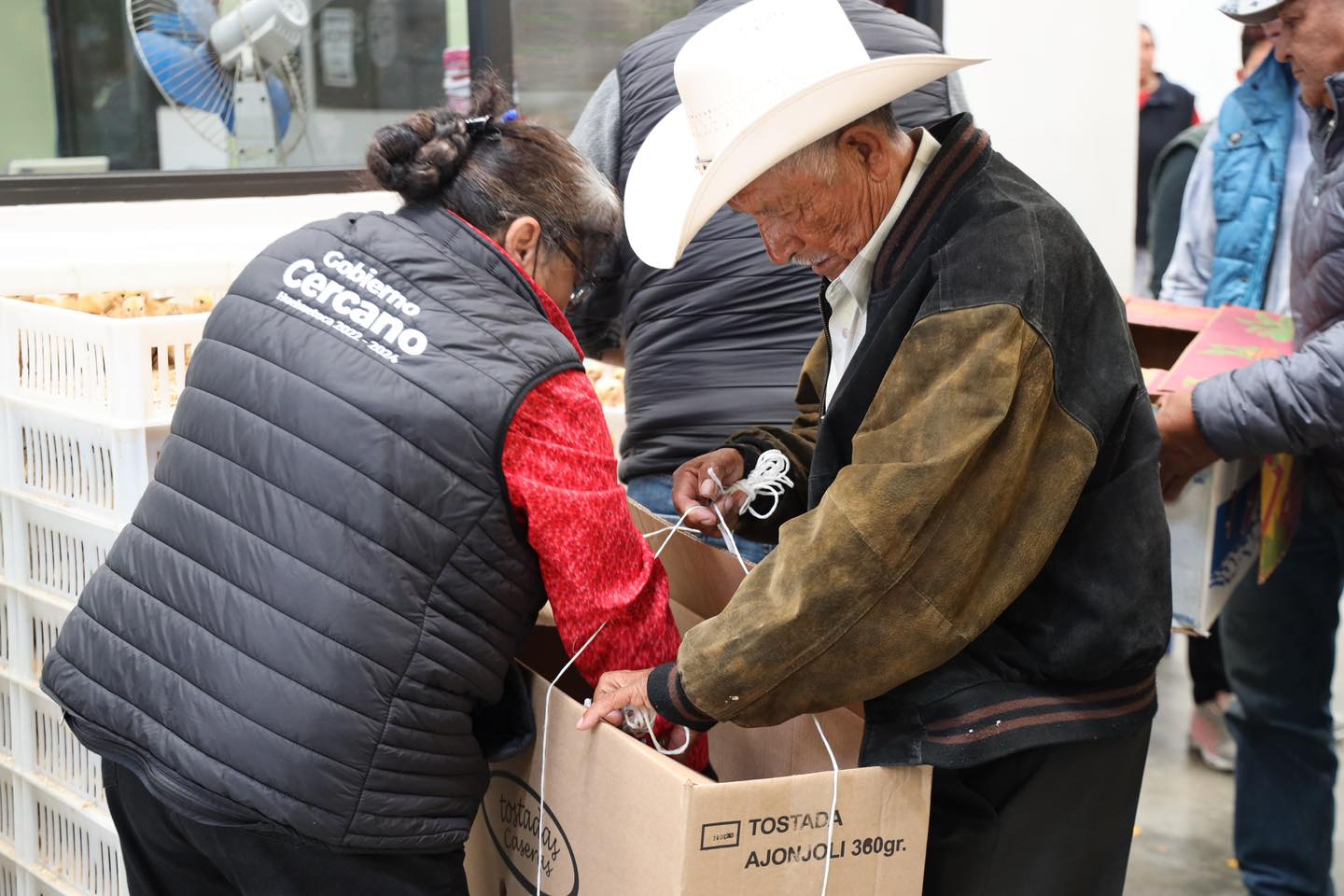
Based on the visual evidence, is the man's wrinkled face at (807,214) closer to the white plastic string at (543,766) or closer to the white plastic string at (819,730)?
the white plastic string at (819,730)

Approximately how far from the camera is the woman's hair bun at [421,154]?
1.76 metres

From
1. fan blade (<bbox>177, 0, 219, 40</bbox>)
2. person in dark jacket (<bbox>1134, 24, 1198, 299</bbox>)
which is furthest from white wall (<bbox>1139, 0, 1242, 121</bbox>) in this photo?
fan blade (<bbox>177, 0, 219, 40</bbox>)

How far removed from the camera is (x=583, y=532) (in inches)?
64.7

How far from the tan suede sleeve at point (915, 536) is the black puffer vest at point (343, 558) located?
0.97ft

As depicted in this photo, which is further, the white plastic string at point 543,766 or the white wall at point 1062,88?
the white wall at point 1062,88

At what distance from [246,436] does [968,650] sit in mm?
881

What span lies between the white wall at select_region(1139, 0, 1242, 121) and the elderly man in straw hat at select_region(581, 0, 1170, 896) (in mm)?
7989

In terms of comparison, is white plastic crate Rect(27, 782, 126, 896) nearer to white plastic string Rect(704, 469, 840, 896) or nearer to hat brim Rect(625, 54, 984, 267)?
white plastic string Rect(704, 469, 840, 896)

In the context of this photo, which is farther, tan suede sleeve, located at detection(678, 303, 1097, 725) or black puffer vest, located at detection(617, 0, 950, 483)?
black puffer vest, located at detection(617, 0, 950, 483)

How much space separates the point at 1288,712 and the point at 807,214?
1.83 m

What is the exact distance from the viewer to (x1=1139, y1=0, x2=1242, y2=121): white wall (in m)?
8.98

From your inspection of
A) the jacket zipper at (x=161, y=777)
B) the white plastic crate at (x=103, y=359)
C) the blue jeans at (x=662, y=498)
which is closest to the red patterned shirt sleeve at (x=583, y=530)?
the jacket zipper at (x=161, y=777)

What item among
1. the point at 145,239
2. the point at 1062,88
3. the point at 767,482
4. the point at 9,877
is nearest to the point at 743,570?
the point at 767,482

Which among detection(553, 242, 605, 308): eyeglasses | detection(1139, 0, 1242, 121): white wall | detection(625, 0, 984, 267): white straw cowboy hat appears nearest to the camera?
detection(625, 0, 984, 267): white straw cowboy hat
